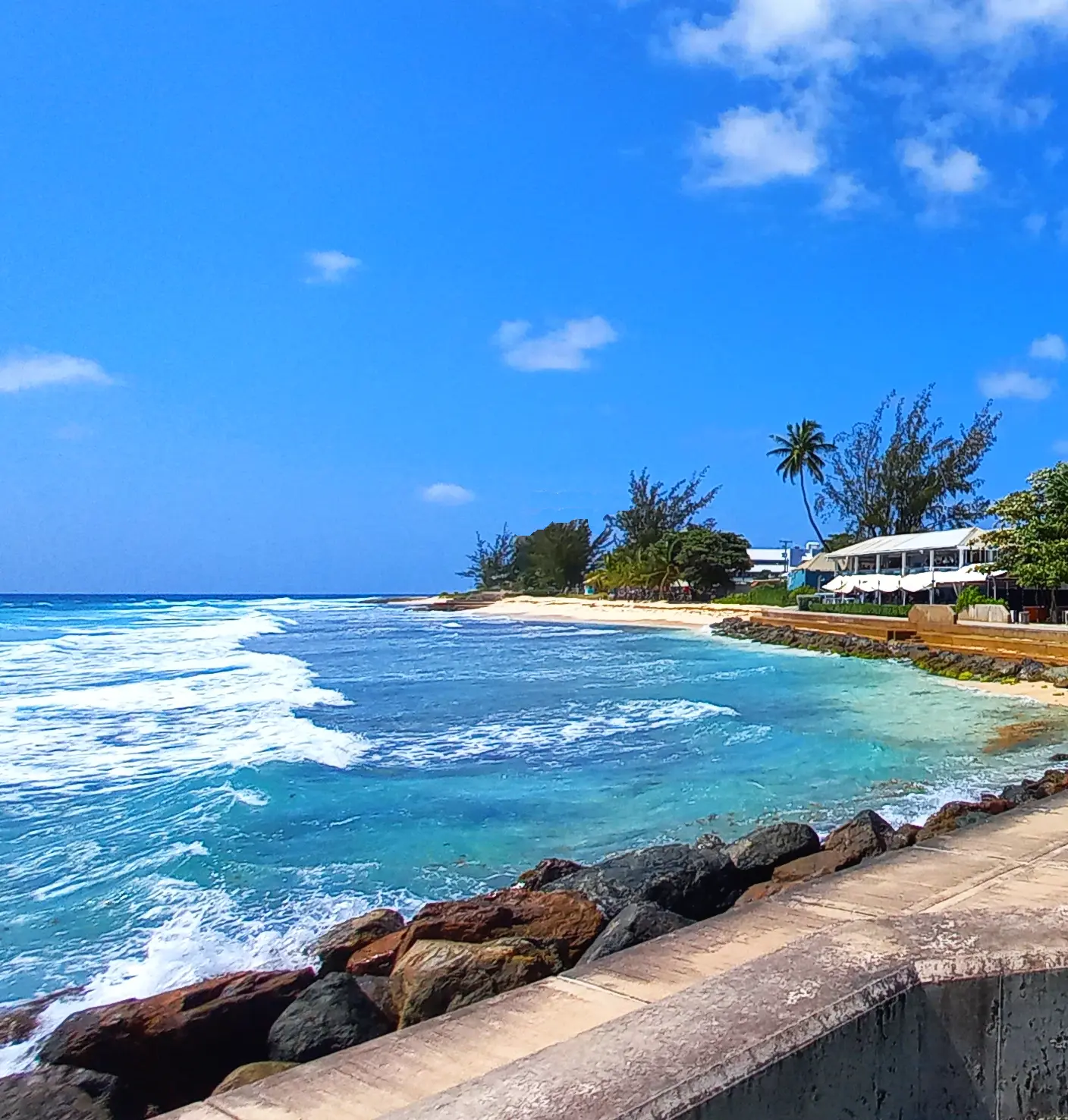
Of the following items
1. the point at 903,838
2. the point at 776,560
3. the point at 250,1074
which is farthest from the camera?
the point at 776,560

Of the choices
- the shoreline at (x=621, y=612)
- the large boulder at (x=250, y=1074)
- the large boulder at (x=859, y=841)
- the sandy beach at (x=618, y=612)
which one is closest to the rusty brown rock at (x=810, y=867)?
the large boulder at (x=859, y=841)

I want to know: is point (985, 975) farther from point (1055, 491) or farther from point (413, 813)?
Result: point (1055, 491)

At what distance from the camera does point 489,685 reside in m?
24.4

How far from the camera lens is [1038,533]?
31.8m

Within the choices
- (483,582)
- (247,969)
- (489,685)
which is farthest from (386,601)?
(247,969)

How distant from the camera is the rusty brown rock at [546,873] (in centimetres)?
782

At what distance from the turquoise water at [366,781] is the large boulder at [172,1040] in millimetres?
654

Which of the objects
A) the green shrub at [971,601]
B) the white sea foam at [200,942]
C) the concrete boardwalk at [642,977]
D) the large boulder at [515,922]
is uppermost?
the green shrub at [971,601]

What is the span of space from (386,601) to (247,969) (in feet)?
395

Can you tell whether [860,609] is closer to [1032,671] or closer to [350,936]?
[1032,671]

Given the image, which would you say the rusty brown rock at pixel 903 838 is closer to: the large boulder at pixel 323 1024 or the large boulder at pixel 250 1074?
the large boulder at pixel 323 1024

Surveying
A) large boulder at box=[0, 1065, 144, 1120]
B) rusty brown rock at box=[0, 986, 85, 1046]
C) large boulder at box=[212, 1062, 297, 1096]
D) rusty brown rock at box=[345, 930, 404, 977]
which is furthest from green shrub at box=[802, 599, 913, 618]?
large boulder at box=[0, 1065, 144, 1120]

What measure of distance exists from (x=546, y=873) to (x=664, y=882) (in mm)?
1383

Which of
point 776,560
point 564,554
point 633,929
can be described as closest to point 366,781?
point 633,929
